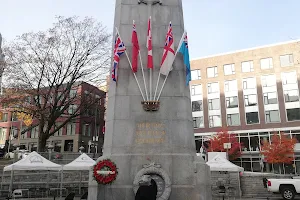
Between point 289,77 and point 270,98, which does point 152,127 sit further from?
point 289,77

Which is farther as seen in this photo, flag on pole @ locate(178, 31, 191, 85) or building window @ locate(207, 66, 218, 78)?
building window @ locate(207, 66, 218, 78)

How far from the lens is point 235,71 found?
55.8m

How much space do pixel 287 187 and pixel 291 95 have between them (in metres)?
35.0

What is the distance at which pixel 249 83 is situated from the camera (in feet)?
178

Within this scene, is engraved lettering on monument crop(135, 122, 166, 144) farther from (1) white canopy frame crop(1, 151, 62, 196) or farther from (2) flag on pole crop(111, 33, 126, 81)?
(1) white canopy frame crop(1, 151, 62, 196)

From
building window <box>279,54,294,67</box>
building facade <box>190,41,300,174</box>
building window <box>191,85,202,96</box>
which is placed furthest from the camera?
building window <box>191,85,202,96</box>

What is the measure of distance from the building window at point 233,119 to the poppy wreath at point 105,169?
4588 cm

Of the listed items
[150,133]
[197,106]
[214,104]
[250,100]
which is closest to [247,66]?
[250,100]

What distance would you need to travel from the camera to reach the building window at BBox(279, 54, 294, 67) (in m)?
51.0

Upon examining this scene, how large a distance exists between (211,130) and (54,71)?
1320 inches

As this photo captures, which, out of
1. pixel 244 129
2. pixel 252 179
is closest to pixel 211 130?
pixel 244 129

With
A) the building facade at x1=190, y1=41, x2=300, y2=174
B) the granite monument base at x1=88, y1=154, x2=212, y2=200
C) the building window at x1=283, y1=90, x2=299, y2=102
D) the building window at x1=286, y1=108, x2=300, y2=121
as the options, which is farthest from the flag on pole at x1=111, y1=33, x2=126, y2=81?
the building window at x1=283, y1=90, x2=299, y2=102

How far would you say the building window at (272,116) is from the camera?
5031 centimetres

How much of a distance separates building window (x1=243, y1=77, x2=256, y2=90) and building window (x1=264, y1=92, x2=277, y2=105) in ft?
9.41
